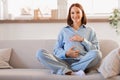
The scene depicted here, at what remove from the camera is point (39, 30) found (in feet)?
12.9

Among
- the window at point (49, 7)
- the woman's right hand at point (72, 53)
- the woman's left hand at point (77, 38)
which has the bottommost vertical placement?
the woman's right hand at point (72, 53)

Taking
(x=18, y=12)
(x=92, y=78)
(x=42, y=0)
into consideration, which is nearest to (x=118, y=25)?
(x=92, y=78)

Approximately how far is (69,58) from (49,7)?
50.6 inches

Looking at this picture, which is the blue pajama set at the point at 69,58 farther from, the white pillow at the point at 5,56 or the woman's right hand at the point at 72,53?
the white pillow at the point at 5,56

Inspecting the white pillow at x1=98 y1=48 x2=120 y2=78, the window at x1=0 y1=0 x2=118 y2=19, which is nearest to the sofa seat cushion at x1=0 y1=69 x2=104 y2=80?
the white pillow at x1=98 y1=48 x2=120 y2=78

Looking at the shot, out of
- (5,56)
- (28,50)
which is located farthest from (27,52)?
(5,56)

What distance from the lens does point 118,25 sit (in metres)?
3.41

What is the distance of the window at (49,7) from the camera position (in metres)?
3.96

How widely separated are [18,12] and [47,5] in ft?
1.55

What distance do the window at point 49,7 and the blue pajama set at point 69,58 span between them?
0.74 metres

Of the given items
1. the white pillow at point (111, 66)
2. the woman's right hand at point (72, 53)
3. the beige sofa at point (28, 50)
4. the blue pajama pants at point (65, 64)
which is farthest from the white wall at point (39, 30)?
the white pillow at point (111, 66)

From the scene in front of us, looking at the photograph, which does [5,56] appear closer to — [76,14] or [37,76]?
[37,76]

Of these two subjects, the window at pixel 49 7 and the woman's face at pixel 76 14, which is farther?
the window at pixel 49 7

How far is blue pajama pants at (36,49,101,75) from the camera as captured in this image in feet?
9.20
